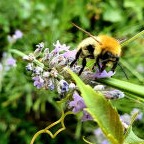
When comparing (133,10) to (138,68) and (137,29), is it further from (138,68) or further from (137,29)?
(138,68)

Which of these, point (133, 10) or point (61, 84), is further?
point (133, 10)

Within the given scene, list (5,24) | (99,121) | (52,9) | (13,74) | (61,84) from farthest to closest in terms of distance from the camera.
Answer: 1. (52,9)
2. (5,24)
3. (13,74)
4. (61,84)
5. (99,121)

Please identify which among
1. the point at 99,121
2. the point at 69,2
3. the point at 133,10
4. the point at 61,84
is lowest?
the point at 99,121

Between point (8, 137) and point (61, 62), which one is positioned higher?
point (8, 137)

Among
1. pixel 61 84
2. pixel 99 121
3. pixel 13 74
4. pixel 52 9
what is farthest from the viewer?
pixel 52 9

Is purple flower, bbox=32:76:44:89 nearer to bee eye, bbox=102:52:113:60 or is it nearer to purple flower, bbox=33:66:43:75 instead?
purple flower, bbox=33:66:43:75

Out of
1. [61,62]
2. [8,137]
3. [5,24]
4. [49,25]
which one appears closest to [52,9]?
[49,25]
